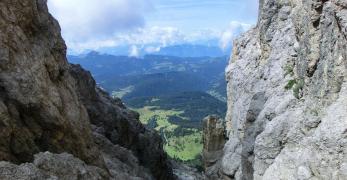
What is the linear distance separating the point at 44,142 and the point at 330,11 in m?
30.0

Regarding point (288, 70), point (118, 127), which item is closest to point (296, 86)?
point (288, 70)

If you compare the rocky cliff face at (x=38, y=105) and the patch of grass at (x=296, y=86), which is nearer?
the rocky cliff face at (x=38, y=105)

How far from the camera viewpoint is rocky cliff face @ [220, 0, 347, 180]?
42062 millimetres

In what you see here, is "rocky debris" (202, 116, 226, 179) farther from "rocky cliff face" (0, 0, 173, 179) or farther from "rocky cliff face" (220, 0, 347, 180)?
"rocky cliff face" (0, 0, 173, 179)

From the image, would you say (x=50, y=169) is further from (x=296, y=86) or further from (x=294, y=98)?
(x=296, y=86)

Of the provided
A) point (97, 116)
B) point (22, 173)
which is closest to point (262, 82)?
point (97, 116)

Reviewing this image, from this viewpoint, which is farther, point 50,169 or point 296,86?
point 296,86

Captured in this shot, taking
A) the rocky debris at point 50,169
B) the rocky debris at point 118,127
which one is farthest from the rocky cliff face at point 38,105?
the rocky debris at point 118,127

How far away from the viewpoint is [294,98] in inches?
2131

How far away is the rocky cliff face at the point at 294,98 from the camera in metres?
42.1

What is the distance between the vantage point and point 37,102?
118ft

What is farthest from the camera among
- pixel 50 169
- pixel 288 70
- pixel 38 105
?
pixel 288 70

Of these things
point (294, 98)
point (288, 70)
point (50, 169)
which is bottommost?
point (294, 98)

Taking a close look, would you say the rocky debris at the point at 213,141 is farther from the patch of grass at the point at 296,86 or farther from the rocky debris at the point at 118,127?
the patch of grass at the point at 296,86
